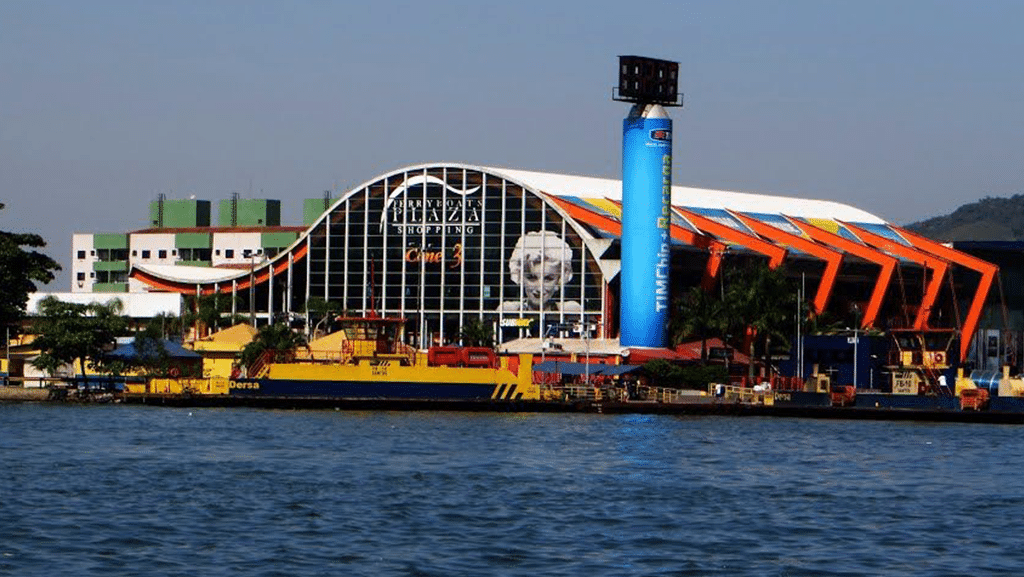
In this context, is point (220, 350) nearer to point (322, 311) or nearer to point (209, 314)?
point (322, 311)

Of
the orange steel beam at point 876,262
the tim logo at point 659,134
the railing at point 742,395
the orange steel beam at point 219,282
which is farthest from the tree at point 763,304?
the orange steel beam at point 219,282

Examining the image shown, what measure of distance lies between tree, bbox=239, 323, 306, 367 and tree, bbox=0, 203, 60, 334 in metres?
14.5

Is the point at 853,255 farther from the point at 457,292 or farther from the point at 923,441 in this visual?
the point at 923,441

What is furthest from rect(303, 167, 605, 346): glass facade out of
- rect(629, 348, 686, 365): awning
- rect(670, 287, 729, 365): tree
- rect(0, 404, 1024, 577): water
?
rect(0, 404, 1024, 577): water

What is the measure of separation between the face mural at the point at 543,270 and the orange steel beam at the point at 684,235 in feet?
8.29

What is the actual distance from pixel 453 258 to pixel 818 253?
27459mm

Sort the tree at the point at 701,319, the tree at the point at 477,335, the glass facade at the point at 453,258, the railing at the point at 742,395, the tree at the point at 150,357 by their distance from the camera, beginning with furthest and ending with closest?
the glass facade at the point at 453,258 → the tree at the point at 477,335 → the tree at the point at 701,319 → the tree at the point at 150,357 → the railing at the point at 742,395


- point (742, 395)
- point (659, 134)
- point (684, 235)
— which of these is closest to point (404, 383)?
point (742, 395)

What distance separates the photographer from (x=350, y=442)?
81.8 meters

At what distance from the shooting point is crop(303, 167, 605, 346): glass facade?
13850 cm

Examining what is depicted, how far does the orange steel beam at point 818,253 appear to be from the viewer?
137000 mm

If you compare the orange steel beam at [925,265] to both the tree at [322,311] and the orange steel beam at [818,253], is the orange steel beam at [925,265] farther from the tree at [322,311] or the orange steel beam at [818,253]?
the tree at [322,311]

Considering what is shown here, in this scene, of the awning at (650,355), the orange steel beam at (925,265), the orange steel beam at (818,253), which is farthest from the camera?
the orange steel beam at (818,253)

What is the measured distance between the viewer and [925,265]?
13850 cm
